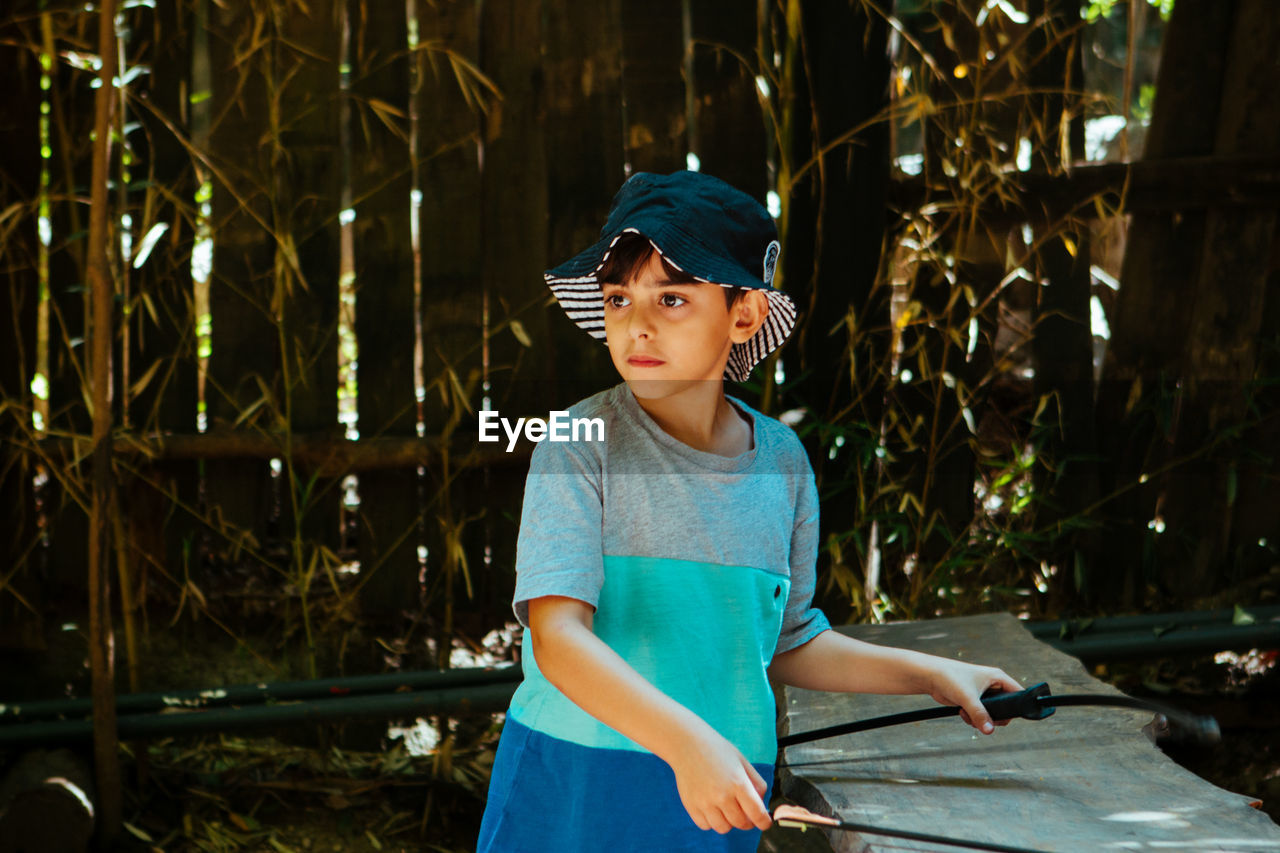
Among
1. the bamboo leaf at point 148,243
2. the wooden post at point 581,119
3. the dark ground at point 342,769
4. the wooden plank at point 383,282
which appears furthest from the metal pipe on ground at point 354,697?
the bamboo leaf at point 148,243

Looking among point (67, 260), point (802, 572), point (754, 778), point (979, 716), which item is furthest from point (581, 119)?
point (754, 778)

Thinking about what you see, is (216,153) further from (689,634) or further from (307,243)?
(689,634)

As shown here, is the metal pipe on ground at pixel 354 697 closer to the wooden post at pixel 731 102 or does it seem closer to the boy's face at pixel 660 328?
the wooden post at pixel 731 102

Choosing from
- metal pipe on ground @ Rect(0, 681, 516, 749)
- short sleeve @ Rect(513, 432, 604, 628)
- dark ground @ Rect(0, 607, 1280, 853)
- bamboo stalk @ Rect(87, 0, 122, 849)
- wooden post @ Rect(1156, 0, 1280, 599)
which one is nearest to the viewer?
short sleeve @ Rect(513, 432, 604, 628)

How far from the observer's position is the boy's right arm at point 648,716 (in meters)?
0.98

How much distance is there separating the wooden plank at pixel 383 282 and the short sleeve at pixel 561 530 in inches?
59.4

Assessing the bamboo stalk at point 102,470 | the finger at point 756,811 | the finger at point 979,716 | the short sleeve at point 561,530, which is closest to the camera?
the finger at point 756,811

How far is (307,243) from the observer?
2609 millimetres

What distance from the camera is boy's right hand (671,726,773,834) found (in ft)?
3.20

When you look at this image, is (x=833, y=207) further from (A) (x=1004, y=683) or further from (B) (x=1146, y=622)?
(A) (x=1004, y=683)

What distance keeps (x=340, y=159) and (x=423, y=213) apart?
0.74ft

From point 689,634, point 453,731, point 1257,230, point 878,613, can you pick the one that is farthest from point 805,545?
point 1257,230

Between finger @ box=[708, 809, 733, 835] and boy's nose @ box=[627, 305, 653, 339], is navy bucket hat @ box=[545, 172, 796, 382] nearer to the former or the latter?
boy's nose @ box=[627, 305, 653, 339]

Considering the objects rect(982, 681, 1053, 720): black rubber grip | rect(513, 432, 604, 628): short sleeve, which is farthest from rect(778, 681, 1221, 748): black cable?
rect(513, 432, 604, 628): short sleeve
